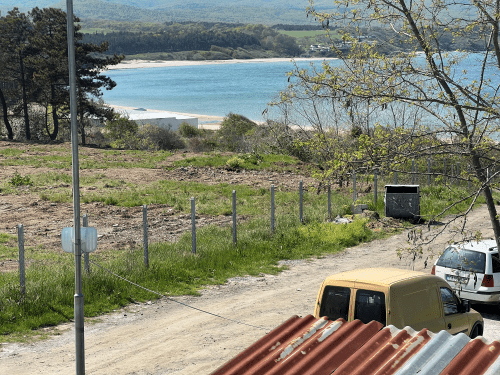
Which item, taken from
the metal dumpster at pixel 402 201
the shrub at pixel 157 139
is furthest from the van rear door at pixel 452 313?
the shrub at pixel 157 139

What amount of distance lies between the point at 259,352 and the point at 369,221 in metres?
16.3

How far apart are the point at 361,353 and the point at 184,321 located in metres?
6.92

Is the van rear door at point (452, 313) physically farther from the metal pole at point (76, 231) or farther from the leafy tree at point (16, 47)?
the leafy tree at point (16, 47)

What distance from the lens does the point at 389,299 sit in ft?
29.1

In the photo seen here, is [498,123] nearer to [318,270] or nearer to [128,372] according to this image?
[318,270]

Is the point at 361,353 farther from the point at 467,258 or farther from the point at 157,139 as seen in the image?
the point at 157,139

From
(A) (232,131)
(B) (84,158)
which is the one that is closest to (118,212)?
(B) (84,158)

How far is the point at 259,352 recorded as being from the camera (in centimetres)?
618

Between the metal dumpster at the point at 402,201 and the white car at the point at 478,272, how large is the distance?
29.1 ft

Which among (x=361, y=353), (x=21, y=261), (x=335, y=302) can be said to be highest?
(x=361, y=353)

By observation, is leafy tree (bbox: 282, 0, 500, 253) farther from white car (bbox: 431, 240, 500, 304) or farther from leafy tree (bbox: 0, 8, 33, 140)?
leafy tree (bbox: 0, 8, 33, 140)

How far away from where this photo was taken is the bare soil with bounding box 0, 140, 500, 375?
32.9 ft

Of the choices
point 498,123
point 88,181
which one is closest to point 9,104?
point 88,181

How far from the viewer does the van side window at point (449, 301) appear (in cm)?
1005
